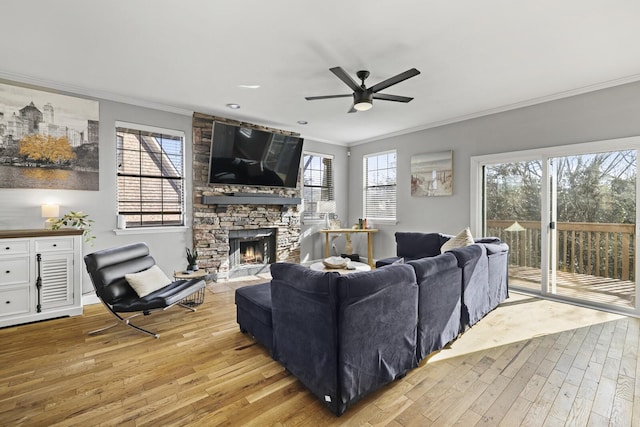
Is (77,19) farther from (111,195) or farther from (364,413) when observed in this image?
(364,413)

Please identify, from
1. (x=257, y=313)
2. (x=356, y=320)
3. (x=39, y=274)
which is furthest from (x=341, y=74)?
(x=39, y=274)

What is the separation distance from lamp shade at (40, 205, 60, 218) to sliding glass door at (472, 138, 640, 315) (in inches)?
222

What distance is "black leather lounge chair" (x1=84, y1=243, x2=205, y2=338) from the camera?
292 cm

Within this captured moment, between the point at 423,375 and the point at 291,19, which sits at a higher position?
the point at 291,19

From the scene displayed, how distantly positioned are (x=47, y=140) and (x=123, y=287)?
6.82ft

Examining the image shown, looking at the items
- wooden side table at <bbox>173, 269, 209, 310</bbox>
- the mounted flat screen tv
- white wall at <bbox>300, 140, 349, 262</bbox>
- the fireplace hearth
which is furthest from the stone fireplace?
wooden side table at <bbox>173, 269, 209, 310</bbox>

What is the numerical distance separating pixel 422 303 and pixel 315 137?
4.62 m

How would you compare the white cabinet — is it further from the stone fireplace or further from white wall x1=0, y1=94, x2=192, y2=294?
the stone fireplace

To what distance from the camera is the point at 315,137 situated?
624 cm

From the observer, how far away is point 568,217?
13.0 ft

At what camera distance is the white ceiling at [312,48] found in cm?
226

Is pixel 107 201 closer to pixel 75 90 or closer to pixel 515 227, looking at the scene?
pixel 75 90

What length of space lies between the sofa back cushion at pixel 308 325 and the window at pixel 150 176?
3.05 metres

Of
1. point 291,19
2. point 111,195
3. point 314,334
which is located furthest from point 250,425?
point 111,195
